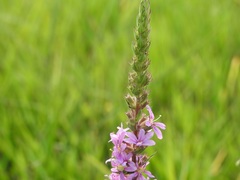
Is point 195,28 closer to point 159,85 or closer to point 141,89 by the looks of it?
point 159,85

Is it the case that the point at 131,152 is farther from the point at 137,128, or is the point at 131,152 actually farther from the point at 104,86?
the point at 104,86

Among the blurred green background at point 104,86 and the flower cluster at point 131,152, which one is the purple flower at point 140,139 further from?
the blurred green background at point 104,86

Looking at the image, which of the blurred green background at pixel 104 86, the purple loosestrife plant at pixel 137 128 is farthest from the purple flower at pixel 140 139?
the blurred green background at pixel 104 86

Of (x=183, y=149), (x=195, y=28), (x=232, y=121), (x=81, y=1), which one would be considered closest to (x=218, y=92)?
(x=232, y=121)

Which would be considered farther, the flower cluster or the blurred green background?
the blurred green background

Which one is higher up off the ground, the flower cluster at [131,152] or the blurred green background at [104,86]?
the blurred green background at [104,86]

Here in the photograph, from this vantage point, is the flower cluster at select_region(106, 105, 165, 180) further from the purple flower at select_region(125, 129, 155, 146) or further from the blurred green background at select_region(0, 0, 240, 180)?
the blurred green background at select_region(0, 0, 240, 180)

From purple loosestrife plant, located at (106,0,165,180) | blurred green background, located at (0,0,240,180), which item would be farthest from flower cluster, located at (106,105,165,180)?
blurred green background, located at (0,0,240,180)

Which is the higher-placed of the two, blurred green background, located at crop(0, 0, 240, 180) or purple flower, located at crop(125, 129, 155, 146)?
blurred green background, located at crop(0, 0, 240, 180)
